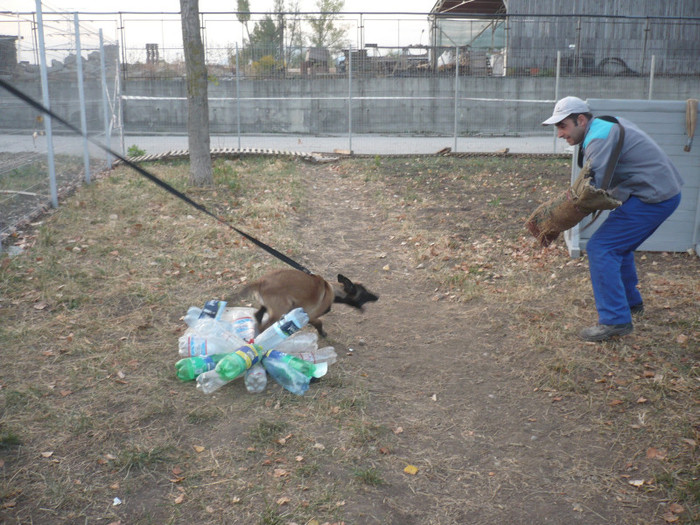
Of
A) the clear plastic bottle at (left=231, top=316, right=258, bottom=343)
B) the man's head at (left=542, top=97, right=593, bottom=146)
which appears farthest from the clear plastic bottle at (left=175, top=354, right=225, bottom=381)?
the man's head at (left=542, top=97, right=593, bottom=146)

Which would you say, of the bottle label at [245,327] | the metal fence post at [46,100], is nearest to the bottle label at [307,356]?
the bottle label at [245,327]

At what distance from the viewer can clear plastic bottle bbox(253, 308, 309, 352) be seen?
4.42m

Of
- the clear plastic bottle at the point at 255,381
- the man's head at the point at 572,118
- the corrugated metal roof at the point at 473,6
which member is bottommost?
the clear plastic bottle at the point at 255,381

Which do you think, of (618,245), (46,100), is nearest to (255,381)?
(618,245)

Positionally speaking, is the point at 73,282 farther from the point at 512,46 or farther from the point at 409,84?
the point at 512,46

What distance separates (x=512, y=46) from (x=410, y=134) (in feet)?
17.1

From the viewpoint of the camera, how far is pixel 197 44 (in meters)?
10.1

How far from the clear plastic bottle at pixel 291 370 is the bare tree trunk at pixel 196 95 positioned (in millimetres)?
7000

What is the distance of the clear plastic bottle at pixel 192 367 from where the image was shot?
4.32 metres

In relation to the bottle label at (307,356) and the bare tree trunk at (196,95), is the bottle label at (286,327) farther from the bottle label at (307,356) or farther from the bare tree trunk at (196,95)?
the bare tree trunk at (196,95)

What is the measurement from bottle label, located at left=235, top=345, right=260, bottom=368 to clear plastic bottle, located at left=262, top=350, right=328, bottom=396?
Answer: 114 millimetres

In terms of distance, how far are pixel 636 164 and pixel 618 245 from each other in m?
0.66

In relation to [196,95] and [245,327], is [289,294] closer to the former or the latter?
[245,327]

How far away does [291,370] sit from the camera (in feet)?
14.2
